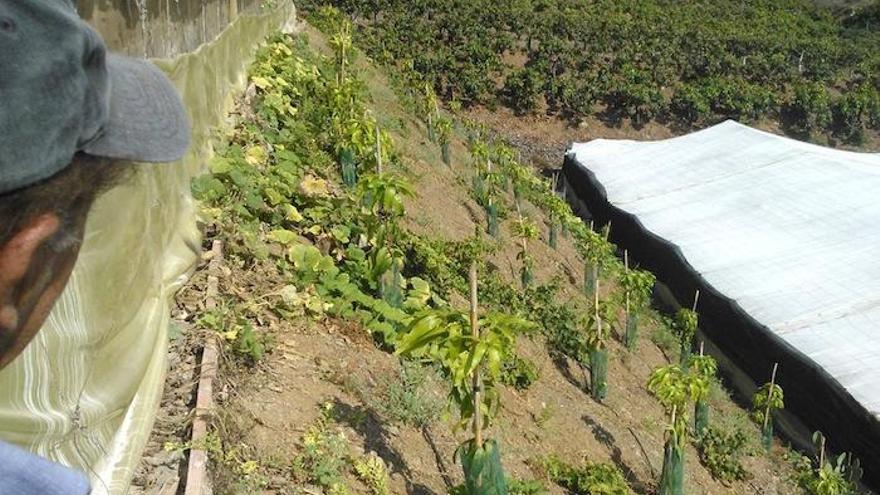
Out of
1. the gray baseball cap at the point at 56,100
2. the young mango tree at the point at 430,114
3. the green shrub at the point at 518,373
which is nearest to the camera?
the gray baseball cap at the point at 56,100

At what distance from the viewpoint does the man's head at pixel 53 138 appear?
942 millimetres

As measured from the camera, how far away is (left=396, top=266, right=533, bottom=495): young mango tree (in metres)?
3.74

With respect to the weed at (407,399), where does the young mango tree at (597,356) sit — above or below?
below

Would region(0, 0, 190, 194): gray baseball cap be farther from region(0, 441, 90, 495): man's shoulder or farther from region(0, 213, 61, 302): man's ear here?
region(0, 441, 90, 495): man's shoulder

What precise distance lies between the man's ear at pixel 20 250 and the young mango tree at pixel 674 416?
6250mm

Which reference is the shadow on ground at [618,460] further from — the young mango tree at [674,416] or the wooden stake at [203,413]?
the wooden stake at [203,413]

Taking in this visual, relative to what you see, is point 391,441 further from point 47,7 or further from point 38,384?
point 47,7

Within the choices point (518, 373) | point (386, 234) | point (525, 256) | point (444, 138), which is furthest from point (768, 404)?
point (444, 138)

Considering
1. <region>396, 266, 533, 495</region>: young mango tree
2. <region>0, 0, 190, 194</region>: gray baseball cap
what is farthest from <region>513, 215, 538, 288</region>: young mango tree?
<region>0, 0, 190, 194</region>: gray baseball cap

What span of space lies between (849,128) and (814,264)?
16558 mm

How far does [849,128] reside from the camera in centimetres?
2559

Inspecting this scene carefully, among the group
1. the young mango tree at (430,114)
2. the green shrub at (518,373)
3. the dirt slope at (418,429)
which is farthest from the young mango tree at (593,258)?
the young mango tree at (430,114)

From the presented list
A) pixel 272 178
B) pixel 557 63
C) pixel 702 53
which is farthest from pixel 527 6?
pixel 272 178

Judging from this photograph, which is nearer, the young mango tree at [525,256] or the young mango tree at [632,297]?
the young mango tree at [632,297]
